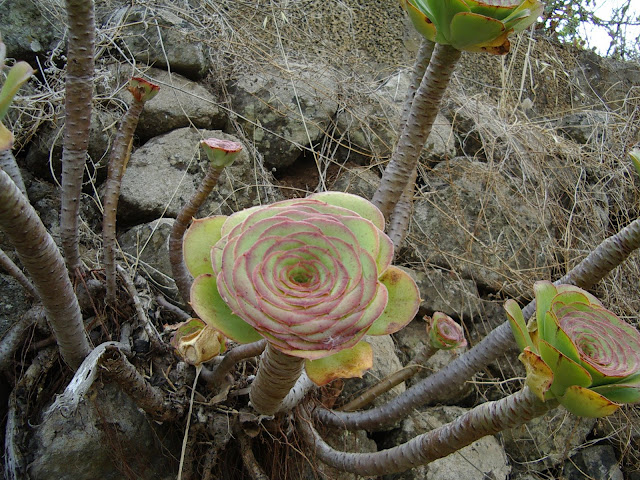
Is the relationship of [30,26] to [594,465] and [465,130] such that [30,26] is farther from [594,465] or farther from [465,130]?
[594,465]

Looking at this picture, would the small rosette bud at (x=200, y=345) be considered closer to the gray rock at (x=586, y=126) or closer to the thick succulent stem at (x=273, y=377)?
the thick succulent stem at (x=273, y=377)

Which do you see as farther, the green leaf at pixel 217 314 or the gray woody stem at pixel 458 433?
the gray woody stem at pixel 458 433

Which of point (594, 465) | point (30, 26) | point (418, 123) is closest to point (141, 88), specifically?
point (418, 123)

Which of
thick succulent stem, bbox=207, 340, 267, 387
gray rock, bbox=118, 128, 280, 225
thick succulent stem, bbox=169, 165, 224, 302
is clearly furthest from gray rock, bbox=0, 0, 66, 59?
thick succulent stem, bbox=207, 340, 267, 387

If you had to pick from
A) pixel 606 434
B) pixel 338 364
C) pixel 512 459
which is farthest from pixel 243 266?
pixel 606 434

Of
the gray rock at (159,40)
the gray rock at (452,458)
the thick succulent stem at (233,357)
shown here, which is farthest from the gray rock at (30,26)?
the gray rock at (452,458)

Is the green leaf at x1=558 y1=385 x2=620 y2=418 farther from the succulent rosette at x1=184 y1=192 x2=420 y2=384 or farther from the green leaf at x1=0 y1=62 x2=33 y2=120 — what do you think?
the green leaf at x1=0 y1=62 x2=33 y2=120
